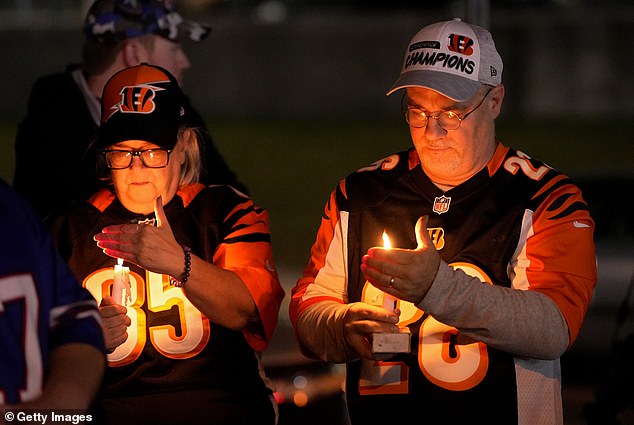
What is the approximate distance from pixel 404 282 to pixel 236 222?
0.99 m

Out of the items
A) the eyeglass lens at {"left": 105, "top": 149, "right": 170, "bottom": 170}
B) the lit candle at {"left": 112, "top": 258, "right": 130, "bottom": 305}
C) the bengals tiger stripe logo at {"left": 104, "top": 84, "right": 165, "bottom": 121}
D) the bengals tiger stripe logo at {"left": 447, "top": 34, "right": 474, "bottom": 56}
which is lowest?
the lit candle at {"left": 112, "top": 258, "right": 130, "bottom": 305}

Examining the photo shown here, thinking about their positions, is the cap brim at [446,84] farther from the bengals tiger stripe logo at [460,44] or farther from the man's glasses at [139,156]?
the man's glasses at [139,156]

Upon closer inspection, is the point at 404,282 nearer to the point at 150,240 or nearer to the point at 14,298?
the point at 150,240

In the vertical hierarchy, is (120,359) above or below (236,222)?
below

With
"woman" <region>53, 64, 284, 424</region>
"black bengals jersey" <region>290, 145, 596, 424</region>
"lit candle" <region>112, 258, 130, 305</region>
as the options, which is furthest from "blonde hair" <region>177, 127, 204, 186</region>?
"black bengals jersey" <region>290, 145, 596, 424</region>

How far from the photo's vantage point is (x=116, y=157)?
4434 mm

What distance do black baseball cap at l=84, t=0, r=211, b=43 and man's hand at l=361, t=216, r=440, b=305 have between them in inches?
82.4

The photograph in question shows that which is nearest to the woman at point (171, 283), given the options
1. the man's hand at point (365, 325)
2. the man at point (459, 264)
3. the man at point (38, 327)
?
the man at point (459, 264)

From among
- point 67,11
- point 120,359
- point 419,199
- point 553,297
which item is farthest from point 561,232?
point 67,11

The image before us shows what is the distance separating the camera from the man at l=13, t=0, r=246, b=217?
5.41m

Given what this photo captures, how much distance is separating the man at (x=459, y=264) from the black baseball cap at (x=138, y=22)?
144 cm

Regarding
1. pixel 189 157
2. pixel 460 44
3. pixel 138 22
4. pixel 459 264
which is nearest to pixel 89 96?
pixel 138 22

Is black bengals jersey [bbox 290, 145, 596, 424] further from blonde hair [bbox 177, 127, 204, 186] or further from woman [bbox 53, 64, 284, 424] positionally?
blonde hair [bbox 177, 127, 204, 186]

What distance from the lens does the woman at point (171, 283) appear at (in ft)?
14.3
